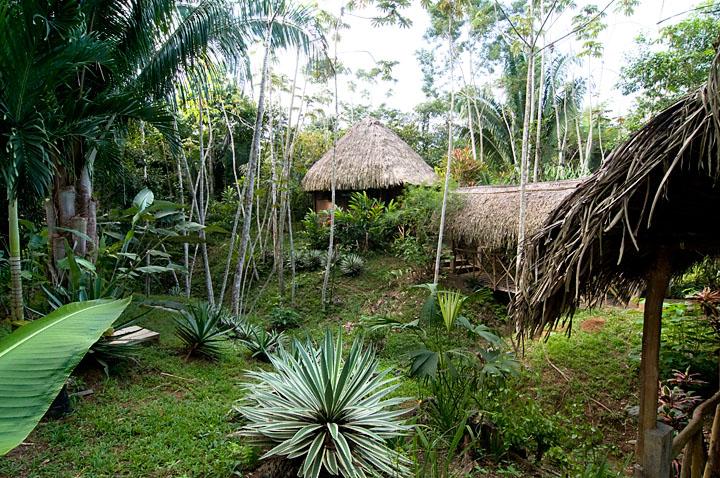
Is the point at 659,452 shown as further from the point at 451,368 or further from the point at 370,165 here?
the point at 370,165

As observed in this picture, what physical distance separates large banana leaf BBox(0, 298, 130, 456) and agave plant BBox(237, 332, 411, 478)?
4.56 ft

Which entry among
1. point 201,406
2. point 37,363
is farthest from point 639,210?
point 201,406

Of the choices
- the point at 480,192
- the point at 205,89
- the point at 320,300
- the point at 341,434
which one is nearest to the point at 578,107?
the point at 480,192

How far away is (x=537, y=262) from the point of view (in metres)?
2.91

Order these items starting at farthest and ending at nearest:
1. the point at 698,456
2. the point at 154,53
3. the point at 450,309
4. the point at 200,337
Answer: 1. the point at 154,53
2. the point at 200,337
3. the point at 450,309
4. the point at 698,456

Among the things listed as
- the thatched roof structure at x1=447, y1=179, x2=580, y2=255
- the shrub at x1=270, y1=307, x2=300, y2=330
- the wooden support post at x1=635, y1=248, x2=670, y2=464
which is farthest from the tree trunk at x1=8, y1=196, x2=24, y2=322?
the thatched roof structure at x1=447, y1=179, x2=580, y2=255

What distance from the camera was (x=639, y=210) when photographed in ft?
8.63

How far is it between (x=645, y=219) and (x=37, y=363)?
11.3 feet

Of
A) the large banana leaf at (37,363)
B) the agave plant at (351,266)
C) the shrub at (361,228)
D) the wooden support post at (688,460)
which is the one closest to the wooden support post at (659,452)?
the wooden support post at (688,460)

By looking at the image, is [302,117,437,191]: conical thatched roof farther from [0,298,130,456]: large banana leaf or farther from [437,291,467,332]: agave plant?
[0,298,130,456]: large banana leaf

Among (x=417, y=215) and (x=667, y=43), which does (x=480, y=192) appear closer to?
(x=417, y=215)

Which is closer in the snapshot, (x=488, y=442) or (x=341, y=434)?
(x=341, y=434)

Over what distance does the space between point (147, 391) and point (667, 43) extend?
13.4 meters

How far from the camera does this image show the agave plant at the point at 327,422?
233 centimetres
